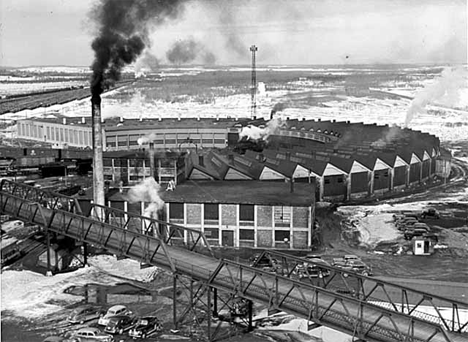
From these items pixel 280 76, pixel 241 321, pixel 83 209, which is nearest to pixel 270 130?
pixel 83 209

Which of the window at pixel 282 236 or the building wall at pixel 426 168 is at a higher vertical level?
the building wall at pixel 426 168

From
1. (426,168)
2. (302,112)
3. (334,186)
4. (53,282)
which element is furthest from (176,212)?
(302,112)

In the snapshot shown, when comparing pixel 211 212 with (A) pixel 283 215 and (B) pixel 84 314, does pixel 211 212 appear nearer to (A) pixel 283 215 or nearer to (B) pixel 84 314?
(A) pixel 283 215

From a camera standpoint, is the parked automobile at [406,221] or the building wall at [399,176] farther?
the building wall at [399,176]

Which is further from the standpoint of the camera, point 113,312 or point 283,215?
point 283,215

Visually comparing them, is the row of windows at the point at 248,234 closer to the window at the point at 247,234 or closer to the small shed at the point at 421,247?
the window at the point at 247,234

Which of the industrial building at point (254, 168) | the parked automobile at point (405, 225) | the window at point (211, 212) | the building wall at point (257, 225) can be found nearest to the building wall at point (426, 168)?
the industrial building at point (254, 168)
